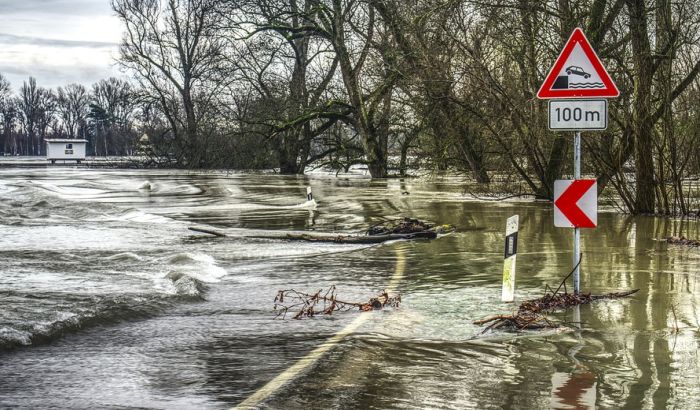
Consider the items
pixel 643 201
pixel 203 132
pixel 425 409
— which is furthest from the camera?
pixel 203 132

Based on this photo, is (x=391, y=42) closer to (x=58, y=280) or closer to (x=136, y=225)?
(x=136, y=225)

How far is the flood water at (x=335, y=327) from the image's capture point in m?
6.08

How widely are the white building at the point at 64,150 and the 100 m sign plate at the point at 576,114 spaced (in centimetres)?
10343

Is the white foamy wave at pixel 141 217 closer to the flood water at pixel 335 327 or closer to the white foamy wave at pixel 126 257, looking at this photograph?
the flood water at pixel 335 327

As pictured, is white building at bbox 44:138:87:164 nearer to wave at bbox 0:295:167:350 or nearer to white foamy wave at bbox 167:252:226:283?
white foamy wave at bbox 167:252:226:283

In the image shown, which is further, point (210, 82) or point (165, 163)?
point (165, 163)

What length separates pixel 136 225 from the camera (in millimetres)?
21047

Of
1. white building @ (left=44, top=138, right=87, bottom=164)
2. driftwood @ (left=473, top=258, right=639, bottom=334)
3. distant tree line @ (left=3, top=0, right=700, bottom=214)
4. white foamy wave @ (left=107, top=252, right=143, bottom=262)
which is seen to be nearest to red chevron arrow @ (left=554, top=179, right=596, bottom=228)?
driftwood @ (left=473, top=258, right=639, bottom=334)

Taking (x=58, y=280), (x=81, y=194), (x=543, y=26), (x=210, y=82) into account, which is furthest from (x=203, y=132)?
(x=58, y=280)

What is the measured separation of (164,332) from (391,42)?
28364mm

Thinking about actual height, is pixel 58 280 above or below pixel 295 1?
below

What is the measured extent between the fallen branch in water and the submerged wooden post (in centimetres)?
111

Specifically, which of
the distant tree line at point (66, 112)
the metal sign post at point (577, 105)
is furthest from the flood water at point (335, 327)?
the distant tree line at point (66, 112)

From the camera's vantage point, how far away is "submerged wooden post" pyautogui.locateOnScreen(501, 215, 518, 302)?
9539mm
